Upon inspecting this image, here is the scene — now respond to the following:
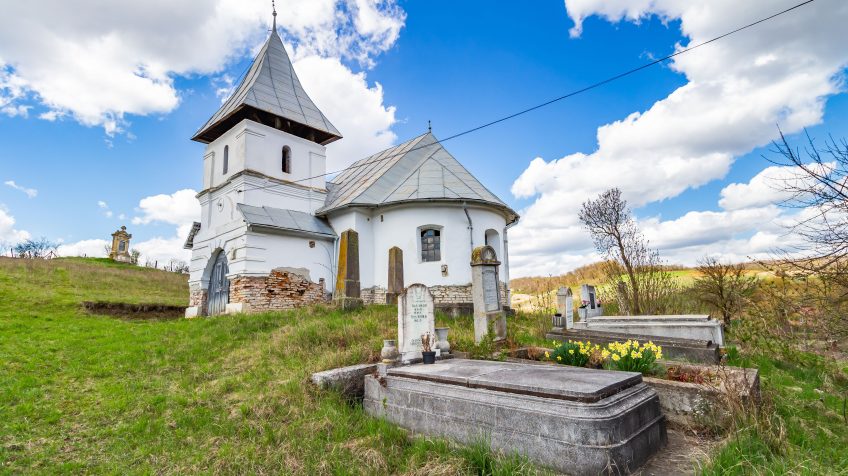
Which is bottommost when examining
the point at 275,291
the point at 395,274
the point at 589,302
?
the point at 589,302

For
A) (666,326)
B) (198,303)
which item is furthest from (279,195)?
(666,326)

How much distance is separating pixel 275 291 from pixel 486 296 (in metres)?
9.17

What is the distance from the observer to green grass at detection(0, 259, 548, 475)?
4145 mm

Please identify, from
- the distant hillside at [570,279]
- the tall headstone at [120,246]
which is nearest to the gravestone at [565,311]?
the distant hillside at [570,279]

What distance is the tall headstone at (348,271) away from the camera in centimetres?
1412

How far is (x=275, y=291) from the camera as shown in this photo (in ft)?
48.9

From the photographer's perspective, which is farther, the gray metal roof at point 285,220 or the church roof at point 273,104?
the church roof at point 273,104

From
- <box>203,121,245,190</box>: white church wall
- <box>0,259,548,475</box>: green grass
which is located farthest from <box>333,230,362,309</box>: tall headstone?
<box>203,121,245,190</box>: white church wall

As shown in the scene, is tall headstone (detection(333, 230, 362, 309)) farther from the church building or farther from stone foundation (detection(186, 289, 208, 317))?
stone foundation (detection(186, 289, 208, 317))

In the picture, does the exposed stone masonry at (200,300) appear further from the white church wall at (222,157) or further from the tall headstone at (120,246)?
the tall headstone at (120,246)

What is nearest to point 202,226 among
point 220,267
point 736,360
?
point 220,267

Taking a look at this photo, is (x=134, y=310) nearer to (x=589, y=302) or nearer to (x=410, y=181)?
(x=410, y=181)

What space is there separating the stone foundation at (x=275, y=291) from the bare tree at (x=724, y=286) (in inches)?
480

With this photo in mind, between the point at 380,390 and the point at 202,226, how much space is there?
1499 centimetres
